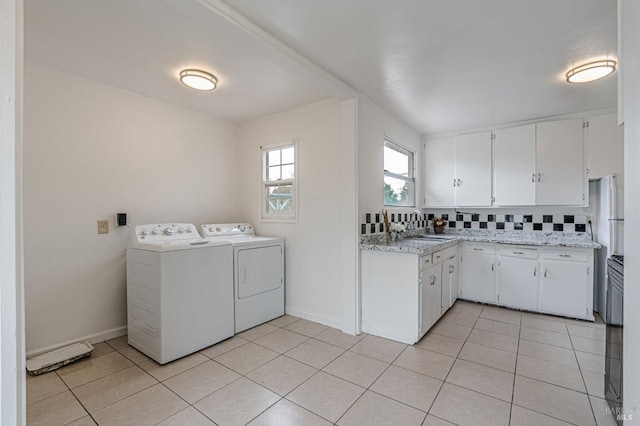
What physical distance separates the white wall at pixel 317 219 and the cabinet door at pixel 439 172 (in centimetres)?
196

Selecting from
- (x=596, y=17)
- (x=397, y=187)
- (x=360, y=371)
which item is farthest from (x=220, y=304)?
(x=596, y=17)

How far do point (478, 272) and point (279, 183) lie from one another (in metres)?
2.74

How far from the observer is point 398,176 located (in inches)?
148

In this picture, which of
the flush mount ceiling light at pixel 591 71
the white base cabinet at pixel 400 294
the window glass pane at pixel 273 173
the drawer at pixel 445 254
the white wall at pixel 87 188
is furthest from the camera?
the window glass pane at pixel 273 173

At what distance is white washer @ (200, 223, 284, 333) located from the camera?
9.36 ft

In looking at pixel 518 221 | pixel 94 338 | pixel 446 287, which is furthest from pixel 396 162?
pixel 94 338

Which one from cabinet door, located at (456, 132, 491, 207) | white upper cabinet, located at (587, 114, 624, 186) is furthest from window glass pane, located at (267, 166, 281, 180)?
white upper cabinet, located at (587, 114, 624, 186)

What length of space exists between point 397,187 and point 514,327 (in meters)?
1.97

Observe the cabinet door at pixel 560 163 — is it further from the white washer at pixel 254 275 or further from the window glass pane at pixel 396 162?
the white washer at pixel 254 275

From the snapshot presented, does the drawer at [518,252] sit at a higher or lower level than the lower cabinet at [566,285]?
higher

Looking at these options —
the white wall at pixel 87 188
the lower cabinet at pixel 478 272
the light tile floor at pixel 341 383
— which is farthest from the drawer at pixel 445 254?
the white wall at pixel 87 188

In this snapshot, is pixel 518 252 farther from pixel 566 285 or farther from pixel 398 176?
pixel 398 176

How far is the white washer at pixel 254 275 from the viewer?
285 centimetres

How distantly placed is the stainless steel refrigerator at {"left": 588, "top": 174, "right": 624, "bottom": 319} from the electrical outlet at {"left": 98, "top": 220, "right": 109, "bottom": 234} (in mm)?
4731
